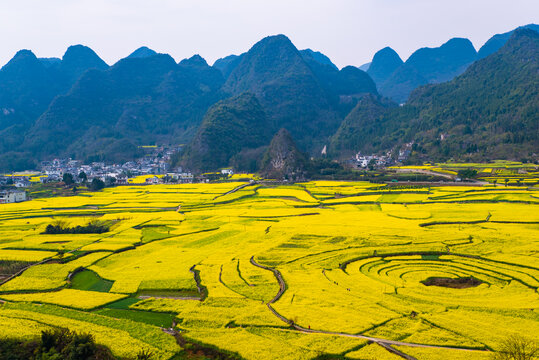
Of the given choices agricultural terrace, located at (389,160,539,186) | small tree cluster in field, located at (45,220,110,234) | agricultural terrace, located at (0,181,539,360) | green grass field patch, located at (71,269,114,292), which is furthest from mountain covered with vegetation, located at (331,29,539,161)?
green grass field patch, located at (71,269,114,292)

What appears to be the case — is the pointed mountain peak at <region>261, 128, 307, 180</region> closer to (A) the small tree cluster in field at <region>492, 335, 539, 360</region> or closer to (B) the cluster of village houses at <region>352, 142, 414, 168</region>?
(B) the cluster of village houses at <region>352, 142, 414, 168</region>

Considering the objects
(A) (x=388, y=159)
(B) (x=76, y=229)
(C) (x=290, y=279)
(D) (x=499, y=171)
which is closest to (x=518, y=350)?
(C) (x=290, y=279)

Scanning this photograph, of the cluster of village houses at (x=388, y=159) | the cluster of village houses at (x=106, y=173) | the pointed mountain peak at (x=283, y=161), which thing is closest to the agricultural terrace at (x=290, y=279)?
the cluster of village houses at (x=106, y=173)

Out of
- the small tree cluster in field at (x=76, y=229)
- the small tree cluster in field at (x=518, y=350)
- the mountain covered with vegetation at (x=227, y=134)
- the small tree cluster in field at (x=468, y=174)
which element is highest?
the mountain covered with vegetation at (x=227, y=134)

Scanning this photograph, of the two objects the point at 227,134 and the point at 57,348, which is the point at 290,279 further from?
the point at 227,134

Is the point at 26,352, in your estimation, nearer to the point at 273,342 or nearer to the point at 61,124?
the point at 273,342

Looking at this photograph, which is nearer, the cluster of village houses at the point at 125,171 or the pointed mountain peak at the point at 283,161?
the cluster of village houses at the point at 125,171

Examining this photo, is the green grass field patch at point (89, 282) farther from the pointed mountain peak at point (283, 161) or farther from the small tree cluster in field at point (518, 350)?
the pointed mountain peak at point (283, 161)

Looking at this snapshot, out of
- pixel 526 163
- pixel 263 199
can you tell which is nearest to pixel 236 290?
pixel 263 199
